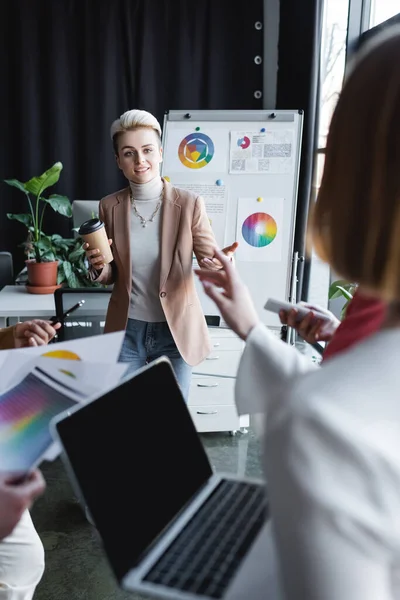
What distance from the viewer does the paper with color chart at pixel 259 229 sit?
285cm

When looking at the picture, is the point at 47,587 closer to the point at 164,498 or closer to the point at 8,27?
the point at 164,498

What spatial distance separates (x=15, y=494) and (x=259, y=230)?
7.70 feet

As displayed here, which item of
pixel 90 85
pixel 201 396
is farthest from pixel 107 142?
pixel 201 396

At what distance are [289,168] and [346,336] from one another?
2117 millimetres

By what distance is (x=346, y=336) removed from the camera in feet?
3.06

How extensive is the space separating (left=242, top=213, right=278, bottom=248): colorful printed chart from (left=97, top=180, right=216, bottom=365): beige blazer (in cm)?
86

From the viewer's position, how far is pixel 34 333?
131 centimetres

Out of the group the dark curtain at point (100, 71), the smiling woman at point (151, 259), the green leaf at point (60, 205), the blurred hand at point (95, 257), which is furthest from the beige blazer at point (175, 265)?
the dark curtain at point (100, 71)

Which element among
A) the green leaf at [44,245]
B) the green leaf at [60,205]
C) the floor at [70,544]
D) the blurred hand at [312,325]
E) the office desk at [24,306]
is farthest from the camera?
the green leaf at [60,205]

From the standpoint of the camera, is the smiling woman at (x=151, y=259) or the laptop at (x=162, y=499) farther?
the smiling woman at (x=151, y=259)

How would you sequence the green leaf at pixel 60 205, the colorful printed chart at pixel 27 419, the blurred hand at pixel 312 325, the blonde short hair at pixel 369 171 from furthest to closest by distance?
the green leaf at pixel 60 205
the blurred hand at pixel 312 325
the colorful printed chart at pixel 27 419
the blonde short hair at pixel 369 171

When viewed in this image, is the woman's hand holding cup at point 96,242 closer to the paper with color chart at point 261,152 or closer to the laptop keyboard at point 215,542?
the laptop keyboard at point 215,542

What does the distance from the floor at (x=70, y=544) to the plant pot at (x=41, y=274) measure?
A: 95cm

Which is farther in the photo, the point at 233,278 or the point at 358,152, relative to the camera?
the point at 233,278
